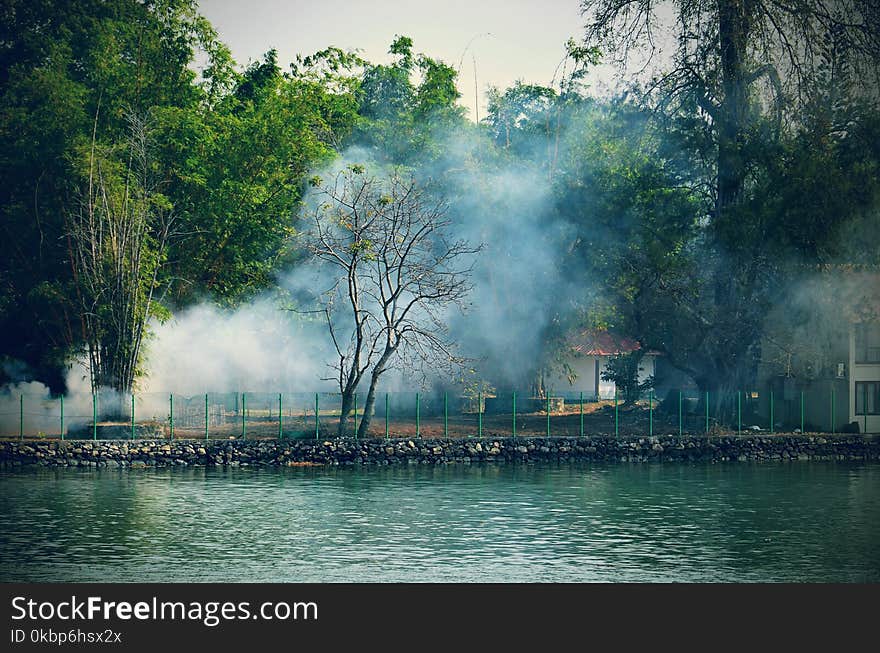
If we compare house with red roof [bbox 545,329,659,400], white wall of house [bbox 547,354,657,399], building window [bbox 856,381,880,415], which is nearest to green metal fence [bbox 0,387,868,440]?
building window [bbox 856,381,880,415]

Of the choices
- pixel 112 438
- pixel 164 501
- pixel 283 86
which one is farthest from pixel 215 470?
pixel 283 86

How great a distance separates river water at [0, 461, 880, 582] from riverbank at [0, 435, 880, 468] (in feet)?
3.36

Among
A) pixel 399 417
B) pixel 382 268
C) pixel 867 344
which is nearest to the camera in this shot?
pixel 867 344

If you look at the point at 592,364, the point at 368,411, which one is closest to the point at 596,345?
the point at 592,364

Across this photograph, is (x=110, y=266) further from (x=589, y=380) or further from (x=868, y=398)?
(x=589, y=380)

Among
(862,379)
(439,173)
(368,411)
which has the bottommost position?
(368,411)

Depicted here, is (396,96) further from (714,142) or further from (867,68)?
(867,68)

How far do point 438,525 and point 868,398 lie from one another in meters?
30.7

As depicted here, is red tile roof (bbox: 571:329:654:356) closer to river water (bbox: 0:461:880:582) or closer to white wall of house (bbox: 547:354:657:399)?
white wall of house (bbox: 547:354:657:399)

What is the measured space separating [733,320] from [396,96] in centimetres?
2748

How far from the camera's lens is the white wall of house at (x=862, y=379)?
53656mm

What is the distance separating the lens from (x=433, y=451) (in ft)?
156

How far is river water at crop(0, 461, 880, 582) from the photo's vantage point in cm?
2361

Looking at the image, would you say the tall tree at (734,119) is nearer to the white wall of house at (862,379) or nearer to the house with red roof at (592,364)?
the white wall of house at (862,379)
